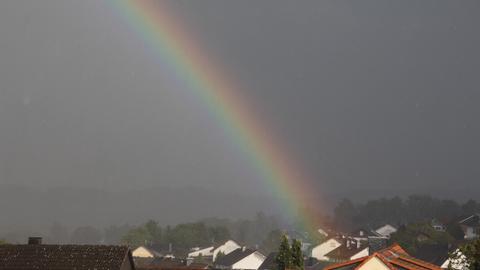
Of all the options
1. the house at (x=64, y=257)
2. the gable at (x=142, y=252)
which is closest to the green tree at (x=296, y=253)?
the house at (x=64, y=257)

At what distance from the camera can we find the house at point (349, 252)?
99125 millimetres

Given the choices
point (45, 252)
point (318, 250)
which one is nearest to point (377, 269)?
point (45, 252)

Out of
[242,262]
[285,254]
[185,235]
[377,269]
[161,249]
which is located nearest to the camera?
[377,269]

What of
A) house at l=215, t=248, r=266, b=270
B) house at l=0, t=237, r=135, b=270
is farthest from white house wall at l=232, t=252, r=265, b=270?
house at l=0, t=237, r=135, b=270

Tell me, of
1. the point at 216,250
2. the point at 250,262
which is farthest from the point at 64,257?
the point at 216,250

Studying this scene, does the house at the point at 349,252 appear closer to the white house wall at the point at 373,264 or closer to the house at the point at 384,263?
the house at the point at 384,263

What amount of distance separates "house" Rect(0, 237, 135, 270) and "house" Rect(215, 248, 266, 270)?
68.2 metres

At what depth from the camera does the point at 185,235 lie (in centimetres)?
17575

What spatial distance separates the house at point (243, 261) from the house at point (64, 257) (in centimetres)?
6824

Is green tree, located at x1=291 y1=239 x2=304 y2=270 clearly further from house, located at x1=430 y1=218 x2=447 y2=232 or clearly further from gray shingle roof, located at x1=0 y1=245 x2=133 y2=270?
house, located at x1=430 y1=218 x2=447 y2=232

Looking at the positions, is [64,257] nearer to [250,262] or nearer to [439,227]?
[250,262]

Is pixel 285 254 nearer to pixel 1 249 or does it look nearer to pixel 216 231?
pixel 1 249

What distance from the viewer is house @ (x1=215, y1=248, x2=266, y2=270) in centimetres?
11269

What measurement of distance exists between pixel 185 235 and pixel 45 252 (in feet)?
432
